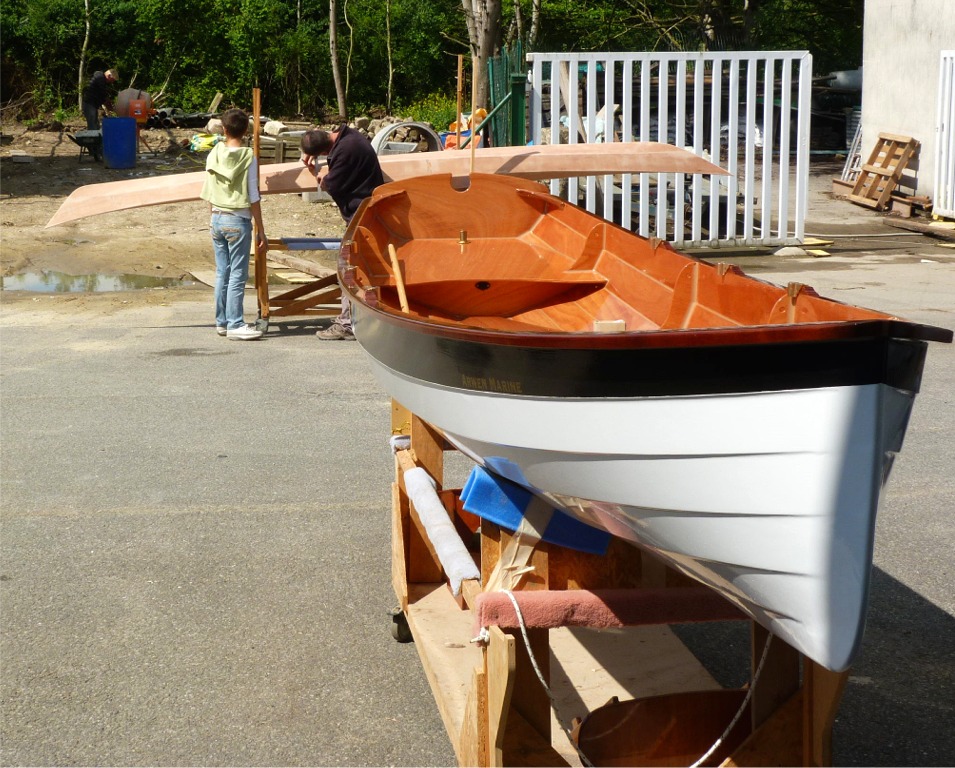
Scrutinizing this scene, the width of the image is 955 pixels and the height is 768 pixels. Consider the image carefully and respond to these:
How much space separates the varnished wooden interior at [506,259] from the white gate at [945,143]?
12.0 meters

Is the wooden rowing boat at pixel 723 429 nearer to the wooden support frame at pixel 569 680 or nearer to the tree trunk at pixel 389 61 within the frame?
the wooden support frame at pixel 569 680

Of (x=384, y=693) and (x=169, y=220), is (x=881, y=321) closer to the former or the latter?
(x=384, y=693)

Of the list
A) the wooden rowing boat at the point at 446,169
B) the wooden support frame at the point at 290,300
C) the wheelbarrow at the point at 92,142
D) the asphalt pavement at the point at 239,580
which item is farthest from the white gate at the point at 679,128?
the wheelbarrow at the point at 92,142

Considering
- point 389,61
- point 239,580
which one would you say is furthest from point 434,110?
point 239,580

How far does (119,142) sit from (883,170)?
12.3m

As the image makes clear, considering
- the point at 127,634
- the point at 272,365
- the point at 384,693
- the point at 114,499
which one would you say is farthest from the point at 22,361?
the point at 384,693

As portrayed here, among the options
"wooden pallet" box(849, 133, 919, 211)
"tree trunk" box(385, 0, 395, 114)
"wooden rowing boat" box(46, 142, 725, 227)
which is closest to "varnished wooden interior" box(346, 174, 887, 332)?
"wooden rowing boat" box(46, 142, 725, 227)

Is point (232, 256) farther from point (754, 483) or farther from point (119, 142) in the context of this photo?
point (119, 142)

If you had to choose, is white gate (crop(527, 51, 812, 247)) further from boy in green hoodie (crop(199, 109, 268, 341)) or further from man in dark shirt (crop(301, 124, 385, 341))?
boy in green hoodie (crop(199, 109, 268, 341))

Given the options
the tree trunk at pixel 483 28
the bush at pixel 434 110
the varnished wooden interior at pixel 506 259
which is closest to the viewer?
the varnished wooden interior at pixel 506 259

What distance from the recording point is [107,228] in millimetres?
15953

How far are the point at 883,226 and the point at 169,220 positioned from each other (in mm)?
10055

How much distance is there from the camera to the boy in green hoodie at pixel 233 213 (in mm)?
9133

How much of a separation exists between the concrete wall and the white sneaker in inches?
457
